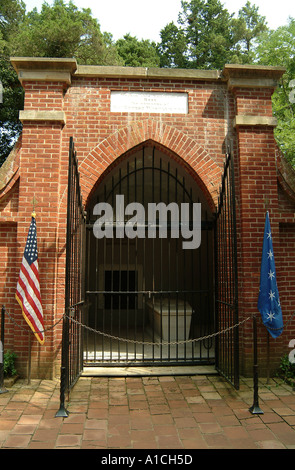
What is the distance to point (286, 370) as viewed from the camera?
211 inches

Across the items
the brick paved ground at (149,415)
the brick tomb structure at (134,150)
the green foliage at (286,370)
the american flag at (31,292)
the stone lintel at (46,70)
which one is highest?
the stone lintel at (46,70)

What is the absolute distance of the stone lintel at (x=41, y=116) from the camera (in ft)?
18.3

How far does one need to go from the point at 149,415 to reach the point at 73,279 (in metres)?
2.01

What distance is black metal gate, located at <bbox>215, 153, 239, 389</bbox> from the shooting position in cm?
509

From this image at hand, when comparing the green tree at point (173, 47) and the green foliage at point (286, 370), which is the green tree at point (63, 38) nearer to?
the green tree at point (173, 47)

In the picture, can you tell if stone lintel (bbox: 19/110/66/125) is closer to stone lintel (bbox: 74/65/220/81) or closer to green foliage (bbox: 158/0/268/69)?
stone lintel (bbox: 74/65/220/81)

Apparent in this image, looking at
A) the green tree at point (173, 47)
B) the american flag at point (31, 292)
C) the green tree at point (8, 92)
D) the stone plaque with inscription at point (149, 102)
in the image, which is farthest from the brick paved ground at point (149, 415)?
the green tree at point (173, 47)

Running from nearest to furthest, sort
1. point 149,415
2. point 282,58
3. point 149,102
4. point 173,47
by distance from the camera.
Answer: point 149,415 → point 149,102 → point 282,58 → point 173,47

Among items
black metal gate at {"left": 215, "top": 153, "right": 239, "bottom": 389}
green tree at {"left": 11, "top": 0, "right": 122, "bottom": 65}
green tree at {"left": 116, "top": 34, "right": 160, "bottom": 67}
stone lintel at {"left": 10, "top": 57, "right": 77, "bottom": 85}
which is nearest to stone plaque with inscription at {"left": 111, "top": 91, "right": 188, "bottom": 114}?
stone lintel at {"left": 10, "top": 57, "right": 77, "bottom": 85}

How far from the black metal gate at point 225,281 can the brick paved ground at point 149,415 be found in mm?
339

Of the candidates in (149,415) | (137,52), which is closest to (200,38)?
(137,52)

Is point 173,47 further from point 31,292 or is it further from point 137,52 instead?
point 31,292

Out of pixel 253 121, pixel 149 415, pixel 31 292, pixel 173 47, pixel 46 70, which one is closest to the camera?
pixel 149 415

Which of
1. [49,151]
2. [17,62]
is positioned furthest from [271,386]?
[17,62]
